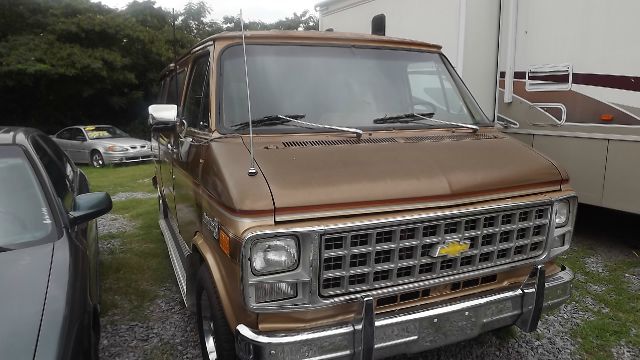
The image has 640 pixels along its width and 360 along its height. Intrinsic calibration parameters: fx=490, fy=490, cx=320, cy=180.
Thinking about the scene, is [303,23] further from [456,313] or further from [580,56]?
[456,313]

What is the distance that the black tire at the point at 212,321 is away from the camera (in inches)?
106

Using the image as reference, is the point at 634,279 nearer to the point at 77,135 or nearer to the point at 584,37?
the point at 584,37

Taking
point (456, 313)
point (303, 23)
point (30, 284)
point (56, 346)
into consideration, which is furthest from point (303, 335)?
point (303, 23)

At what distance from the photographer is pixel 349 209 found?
2.44 meters

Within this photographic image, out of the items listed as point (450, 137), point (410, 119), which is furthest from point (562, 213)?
point (410, 119)

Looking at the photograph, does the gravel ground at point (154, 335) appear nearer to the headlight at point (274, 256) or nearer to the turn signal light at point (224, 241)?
the turn signal light at point (224, 241)

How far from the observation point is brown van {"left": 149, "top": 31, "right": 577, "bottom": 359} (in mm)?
2363

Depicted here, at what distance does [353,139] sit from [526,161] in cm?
107

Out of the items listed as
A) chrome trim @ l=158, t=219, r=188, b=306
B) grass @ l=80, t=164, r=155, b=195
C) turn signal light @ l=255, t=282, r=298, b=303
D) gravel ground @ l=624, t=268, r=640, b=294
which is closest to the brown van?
turn signal light @ l=255, t=282, r=298, b=303

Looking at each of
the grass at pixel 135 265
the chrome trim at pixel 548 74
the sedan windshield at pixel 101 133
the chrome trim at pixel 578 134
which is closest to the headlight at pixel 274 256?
the grass at pixel 135 265

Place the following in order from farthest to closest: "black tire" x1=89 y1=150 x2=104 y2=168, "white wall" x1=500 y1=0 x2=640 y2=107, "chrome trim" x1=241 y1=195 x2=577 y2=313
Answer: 1. "black tire" x1=89 y1=150 x2=104 y2=168
2. "white wall" x1=500 y1=0 x2=640 y2=107
3. "chrome trim" x1=241 y1=195 x2=577 y2=313

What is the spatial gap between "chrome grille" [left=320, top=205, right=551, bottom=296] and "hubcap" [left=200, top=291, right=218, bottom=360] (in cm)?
94

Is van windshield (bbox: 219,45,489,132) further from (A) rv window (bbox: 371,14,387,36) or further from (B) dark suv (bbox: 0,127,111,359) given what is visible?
(A) rv window (bbox: 371,14,387,36)

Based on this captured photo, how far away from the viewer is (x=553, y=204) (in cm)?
292
